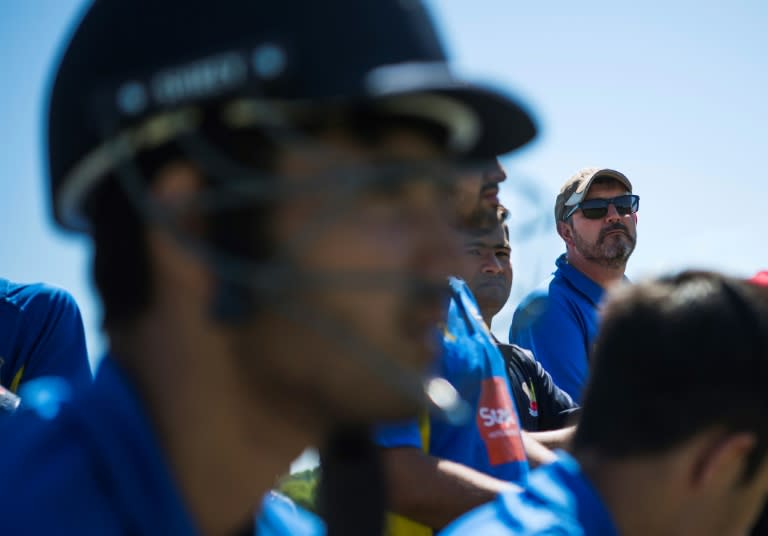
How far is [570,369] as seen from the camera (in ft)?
15.9

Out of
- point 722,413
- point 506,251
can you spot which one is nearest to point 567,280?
point 506,251

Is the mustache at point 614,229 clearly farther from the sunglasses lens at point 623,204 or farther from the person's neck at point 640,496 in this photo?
the person's neck at point 640,496

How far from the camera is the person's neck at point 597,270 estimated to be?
18.7 feet

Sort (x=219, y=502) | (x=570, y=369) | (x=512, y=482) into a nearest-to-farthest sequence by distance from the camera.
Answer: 1. (x=219, y=502)
2. (x=512, y=482)
3. (x=570, y=369)

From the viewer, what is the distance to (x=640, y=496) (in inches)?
85.7

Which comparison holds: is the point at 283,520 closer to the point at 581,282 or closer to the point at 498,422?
the point at 498,422

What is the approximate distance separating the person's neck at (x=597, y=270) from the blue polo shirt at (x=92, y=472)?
4.49 m

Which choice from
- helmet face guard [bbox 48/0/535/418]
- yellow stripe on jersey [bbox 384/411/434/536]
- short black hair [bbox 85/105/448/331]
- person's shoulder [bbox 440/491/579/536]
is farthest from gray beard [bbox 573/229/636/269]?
short black hair [bbox 85/105/448/331]

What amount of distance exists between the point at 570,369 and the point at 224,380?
11.9ft

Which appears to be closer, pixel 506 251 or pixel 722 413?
pixel 722 413

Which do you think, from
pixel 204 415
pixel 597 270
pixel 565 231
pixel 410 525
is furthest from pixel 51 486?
pixel 565 231

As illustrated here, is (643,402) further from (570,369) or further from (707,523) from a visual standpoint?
(570,369)

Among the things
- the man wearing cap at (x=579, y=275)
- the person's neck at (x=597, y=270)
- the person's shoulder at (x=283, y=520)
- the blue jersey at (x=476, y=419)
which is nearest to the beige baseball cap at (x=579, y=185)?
the man wearing cap at (x=579, y=275)

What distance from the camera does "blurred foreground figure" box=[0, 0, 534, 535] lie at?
1.40 metres
